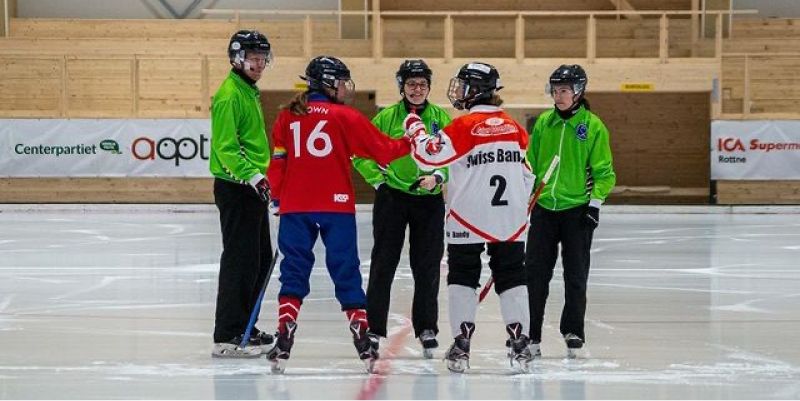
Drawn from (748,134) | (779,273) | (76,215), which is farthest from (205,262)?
(748,134)

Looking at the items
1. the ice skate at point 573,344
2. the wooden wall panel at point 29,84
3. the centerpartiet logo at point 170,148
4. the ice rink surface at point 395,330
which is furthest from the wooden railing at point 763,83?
the ice skate at point 573,344

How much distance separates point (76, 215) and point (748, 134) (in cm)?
1271

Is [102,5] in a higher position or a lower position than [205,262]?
higher

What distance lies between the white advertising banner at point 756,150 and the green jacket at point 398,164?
1897 centimetres

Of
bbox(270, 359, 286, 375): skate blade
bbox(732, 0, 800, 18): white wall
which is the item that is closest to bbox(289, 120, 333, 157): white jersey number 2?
bbox(270, 359, 286, 375): skate blade

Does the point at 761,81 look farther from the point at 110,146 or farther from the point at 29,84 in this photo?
→ the point at 29,84

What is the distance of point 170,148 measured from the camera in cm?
2542

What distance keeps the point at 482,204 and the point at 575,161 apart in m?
1.01

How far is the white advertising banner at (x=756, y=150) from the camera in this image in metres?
25.4

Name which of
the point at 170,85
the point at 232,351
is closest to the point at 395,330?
the point at 232,351

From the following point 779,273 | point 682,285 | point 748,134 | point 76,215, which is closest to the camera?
point 682,285

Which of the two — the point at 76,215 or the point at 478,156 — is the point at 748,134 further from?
the point at 478,156

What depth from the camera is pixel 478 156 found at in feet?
20.9

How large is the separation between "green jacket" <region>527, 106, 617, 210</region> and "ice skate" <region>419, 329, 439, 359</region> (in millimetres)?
944
